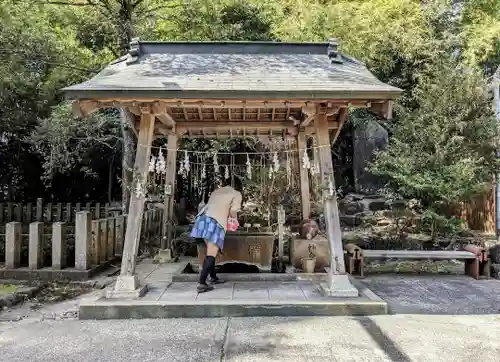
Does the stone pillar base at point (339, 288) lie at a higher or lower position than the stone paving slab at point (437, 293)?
higher

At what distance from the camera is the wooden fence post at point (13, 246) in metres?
7.08

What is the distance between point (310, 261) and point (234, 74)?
2960 mm

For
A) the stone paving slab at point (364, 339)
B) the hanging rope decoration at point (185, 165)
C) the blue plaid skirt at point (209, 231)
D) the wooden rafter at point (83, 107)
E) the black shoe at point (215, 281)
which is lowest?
the stone paving slab at point (364, 339)

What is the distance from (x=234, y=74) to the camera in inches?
222

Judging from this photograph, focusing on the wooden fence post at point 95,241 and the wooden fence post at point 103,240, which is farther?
the wooden fence post at point 103,240

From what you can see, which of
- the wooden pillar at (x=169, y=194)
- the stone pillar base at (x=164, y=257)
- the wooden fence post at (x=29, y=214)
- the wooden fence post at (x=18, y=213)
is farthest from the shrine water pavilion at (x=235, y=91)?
the wooden fence post at (x=18, y=213)

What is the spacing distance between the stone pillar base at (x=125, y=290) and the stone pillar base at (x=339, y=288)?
7.48 ft

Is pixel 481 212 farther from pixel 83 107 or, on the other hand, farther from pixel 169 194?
pixel 83 107

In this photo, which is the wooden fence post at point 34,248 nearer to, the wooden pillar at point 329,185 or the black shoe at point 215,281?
the black shoe at point 215,281

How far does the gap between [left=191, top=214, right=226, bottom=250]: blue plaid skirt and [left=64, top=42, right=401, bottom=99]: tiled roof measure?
1.62 meters

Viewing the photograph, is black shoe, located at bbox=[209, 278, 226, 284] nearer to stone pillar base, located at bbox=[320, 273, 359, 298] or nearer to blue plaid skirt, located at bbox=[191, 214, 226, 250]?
blue plaid skirt, located at bbox=[191, 214, 226, 250]

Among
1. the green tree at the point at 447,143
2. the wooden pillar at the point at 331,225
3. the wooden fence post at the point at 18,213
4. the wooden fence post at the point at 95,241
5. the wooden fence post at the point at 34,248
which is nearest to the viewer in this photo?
the wooden pillar at the point at 331,225

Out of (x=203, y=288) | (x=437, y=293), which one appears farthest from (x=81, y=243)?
(x=437, y=293)

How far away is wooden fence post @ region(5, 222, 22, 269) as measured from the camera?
7.08 metres
